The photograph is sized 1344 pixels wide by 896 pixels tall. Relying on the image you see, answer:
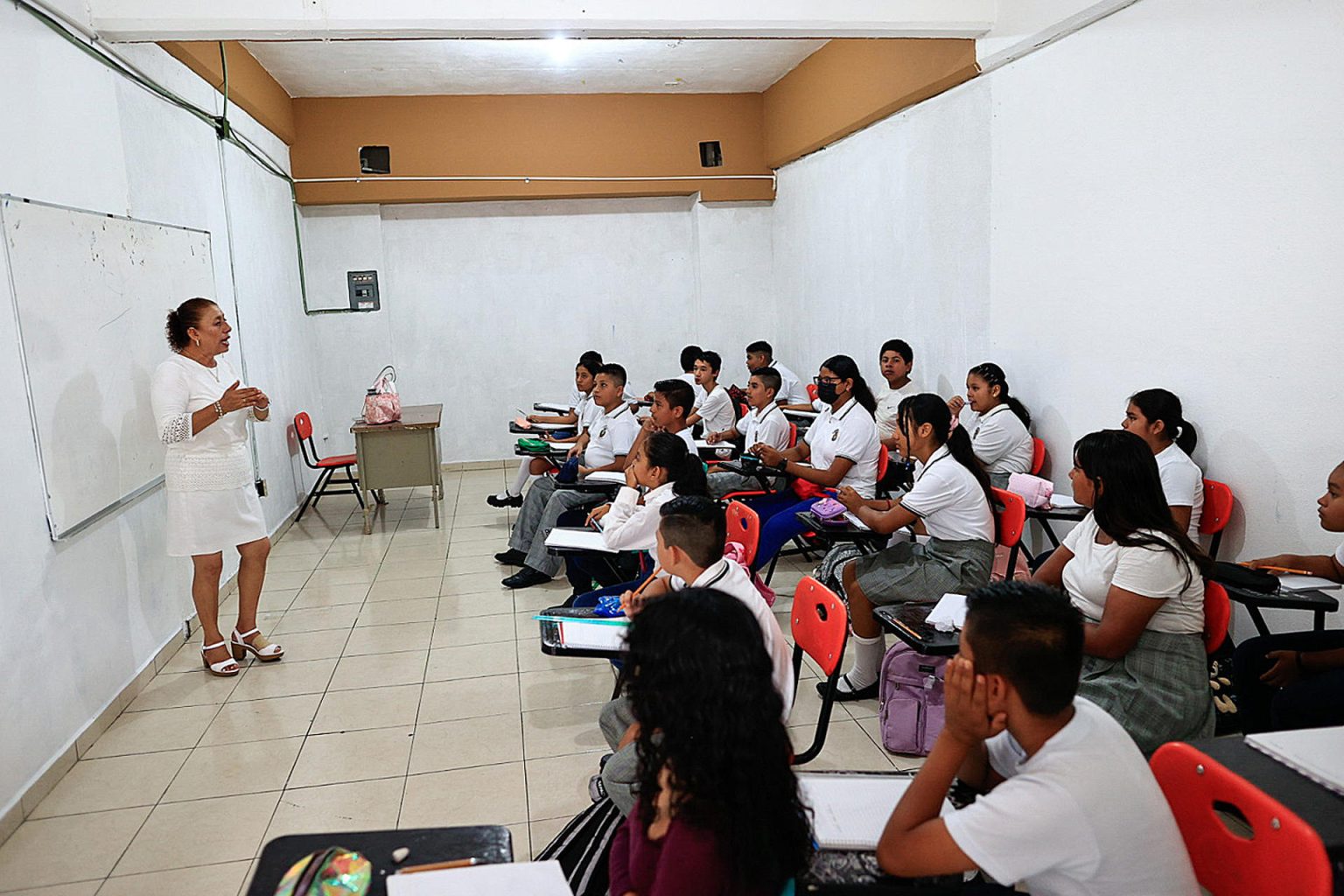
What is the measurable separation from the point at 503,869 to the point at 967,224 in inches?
193

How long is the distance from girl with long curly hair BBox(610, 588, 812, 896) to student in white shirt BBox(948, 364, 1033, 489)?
11.9 feet

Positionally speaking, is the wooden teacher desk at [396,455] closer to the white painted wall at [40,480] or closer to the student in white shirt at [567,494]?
the student in white shirt at [567,494]

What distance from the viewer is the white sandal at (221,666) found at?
13.3ft

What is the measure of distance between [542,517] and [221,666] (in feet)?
6.00

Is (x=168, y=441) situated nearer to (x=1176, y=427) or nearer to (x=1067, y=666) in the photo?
(x=1067, y=666)

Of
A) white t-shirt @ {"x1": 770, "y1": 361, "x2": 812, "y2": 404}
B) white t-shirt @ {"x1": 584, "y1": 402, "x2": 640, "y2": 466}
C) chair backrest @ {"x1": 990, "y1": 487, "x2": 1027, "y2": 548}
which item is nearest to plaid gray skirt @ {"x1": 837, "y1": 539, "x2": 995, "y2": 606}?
chair backrest @ {"x1": 990, "y1": 487, "x2": 1027, "y2": 548}

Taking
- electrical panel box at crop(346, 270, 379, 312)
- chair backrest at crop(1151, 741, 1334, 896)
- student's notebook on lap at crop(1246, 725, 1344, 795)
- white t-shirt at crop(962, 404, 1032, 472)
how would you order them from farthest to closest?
electrical panel box at crop(346, 270, 379, 312) < white t-shirt at crop(962, 404, 1032, 472) < student's notebook on lap at crop(1246, 725, 1344, 795) < chair backrest at crop(1151, 741, 1334, 896)

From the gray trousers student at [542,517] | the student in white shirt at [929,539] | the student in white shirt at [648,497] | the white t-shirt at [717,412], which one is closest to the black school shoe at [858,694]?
the student in white shirt at [929,539]

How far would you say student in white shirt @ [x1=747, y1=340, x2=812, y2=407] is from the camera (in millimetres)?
7379

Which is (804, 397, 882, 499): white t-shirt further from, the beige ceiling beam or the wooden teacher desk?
the wooden teacher desk

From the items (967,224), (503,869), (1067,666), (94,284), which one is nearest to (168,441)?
(94,284)

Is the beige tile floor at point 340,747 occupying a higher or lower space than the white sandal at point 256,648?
lower

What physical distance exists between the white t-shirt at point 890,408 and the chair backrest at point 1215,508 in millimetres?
2392

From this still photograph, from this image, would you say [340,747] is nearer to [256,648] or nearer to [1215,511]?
[256,648]
